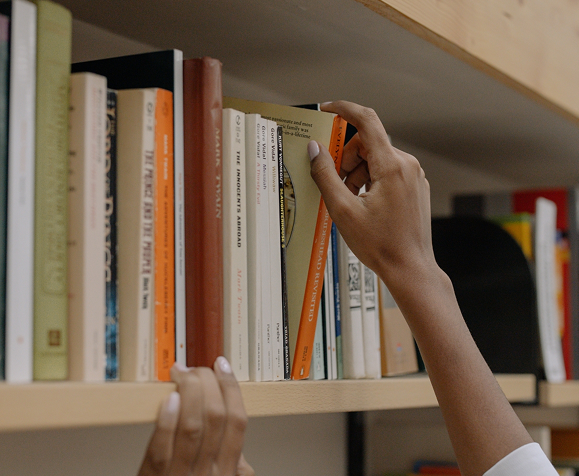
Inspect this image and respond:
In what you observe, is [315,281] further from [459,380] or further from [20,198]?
[20,198]

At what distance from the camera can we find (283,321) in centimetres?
72

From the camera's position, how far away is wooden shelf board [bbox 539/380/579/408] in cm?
120

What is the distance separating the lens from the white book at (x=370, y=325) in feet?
2.80

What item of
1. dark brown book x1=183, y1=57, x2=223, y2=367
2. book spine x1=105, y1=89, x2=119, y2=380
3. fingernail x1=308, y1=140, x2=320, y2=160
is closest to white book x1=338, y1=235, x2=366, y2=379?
fingernail x1=308, y1=140, x2=320, y2=160

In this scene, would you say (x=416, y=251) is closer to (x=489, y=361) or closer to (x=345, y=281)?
(x=345, y=281)

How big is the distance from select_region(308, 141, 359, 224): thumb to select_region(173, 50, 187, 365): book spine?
0.64 feet

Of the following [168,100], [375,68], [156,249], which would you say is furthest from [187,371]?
[375,68]

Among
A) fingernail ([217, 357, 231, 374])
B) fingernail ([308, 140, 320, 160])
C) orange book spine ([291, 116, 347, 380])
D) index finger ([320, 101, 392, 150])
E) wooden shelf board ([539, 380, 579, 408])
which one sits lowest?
wooden shelf board ([539, 380, 579, 408])

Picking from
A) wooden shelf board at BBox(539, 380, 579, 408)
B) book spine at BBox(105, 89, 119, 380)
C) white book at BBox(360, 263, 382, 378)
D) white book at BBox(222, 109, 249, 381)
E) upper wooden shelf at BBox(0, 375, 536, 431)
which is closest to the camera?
upper wooden shelf at BBox(0, 375, 536, 431)

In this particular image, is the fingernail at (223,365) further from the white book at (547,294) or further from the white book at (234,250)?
the white book at (547,294)

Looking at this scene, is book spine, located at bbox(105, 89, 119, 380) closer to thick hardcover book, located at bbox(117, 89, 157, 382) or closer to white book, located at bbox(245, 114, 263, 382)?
thick hardcover book, located at bbox(117, 89, 157, 382)

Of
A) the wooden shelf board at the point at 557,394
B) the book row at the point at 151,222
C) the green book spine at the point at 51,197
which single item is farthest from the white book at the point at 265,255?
the wooden shelf board at the point at 557,394

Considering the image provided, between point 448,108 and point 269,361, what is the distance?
67cm

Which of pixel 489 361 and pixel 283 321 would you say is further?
pixel 489 361
